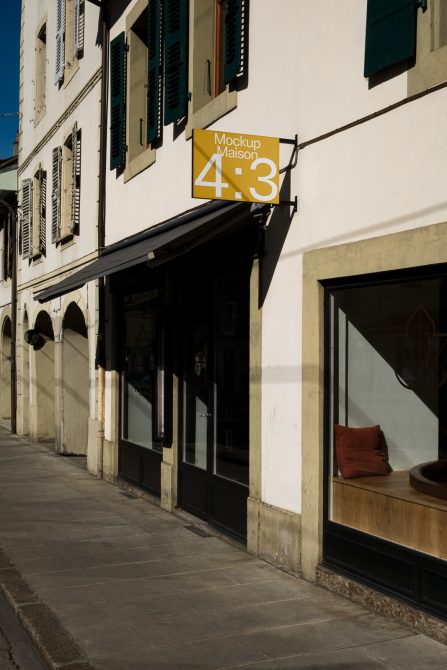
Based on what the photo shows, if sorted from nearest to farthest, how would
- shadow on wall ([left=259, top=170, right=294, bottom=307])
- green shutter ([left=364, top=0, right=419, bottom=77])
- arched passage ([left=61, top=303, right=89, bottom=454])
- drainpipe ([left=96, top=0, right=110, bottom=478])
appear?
green shutter ([left=364, top=0, right=419, bottom=77]), shadow on wall ([left=259, top=170, right=294, bottom=307]), drainpipe ([left=96, top=0, right=110, bottom=478]), arched passage ([left=61, top=303, right=89, bottom=454])

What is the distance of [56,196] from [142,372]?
20.1ft

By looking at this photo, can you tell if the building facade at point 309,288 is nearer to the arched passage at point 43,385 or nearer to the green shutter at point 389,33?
the green shutter at point 389,33

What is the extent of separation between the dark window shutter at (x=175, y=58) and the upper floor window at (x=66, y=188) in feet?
16.2

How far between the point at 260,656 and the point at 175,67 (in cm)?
710

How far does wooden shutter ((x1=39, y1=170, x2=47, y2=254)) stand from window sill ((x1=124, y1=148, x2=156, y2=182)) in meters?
6.06

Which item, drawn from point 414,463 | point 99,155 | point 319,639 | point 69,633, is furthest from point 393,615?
point 99,155

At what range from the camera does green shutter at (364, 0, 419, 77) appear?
5629mm

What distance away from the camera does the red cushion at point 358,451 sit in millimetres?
6570

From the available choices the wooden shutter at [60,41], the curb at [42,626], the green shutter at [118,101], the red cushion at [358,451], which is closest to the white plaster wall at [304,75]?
the red cushion at [358,451]

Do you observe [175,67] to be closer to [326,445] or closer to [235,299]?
[235,299]

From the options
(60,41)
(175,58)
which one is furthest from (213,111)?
(60,41)

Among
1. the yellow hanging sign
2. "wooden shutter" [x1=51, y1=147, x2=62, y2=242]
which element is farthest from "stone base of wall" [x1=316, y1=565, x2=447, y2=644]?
"wooden shutter" [x1=51, y1=147, x2=62, y2=242]

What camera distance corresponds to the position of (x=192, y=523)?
30.5ft

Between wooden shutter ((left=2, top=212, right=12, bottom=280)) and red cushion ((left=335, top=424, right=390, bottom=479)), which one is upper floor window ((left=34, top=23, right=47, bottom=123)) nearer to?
wooden shutter ((left=2, top=212, right=12, bottom=280))
